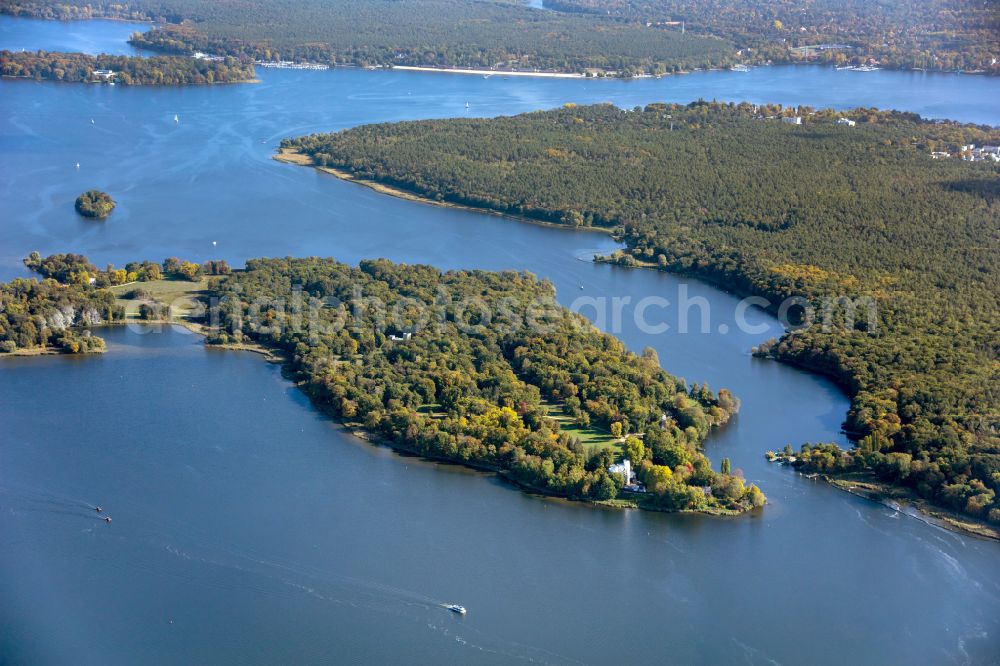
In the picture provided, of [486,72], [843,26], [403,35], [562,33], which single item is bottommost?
[486,72]

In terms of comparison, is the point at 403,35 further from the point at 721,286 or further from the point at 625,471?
the point at 625,471

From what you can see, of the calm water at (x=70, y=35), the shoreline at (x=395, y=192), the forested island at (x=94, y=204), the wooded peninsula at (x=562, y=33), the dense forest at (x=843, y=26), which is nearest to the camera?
the forested island at (x=94, y=204)

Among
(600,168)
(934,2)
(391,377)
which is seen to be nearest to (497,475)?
(391,377)

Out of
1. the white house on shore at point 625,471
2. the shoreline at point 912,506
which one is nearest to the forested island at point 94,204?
the white house on shore at point 625,471

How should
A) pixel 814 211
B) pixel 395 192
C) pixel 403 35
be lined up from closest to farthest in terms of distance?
pixel 814 211 → pixel 395 192 → pixel 403 35

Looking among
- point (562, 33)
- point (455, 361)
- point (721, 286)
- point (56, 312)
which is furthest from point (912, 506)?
point (562, 33)

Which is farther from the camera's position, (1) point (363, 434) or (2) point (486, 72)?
(2) point (486, 72)

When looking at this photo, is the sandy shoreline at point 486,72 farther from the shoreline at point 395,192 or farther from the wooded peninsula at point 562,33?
the shoreline at point 395,192

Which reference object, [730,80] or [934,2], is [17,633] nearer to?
[730,80]
